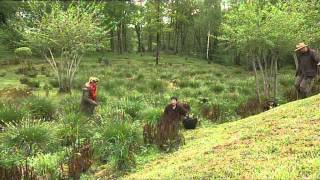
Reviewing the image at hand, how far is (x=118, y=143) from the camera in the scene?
33.4 feet

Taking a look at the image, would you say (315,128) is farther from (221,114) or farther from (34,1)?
(34,1)

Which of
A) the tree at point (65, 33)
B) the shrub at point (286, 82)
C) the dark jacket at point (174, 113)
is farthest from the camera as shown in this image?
the shrub at point (286, 82)

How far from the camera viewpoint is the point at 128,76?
29266 mm

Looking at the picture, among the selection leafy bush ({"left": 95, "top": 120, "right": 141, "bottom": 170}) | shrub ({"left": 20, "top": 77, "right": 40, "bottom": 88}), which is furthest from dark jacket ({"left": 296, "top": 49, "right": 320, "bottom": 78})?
shrub ({"left": 20, "top": 77, "right": 40, "bottom": 88})

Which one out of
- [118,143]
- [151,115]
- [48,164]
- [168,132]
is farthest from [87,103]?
[48,164]

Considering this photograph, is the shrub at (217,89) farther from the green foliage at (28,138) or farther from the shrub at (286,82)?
the green foliage at (28,138)

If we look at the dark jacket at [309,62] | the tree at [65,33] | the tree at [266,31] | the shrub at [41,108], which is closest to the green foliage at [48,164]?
the shrub at [41,108]

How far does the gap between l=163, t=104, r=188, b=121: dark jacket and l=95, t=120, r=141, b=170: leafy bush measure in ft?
8.25

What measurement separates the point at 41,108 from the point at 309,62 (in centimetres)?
875

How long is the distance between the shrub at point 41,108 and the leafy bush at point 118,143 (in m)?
4.58

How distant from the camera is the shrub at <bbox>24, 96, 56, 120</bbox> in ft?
50.2

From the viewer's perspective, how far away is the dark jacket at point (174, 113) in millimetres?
13520

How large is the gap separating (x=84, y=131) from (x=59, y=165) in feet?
8.03

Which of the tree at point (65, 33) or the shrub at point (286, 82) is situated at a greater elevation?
the tree at point (65, 33)
